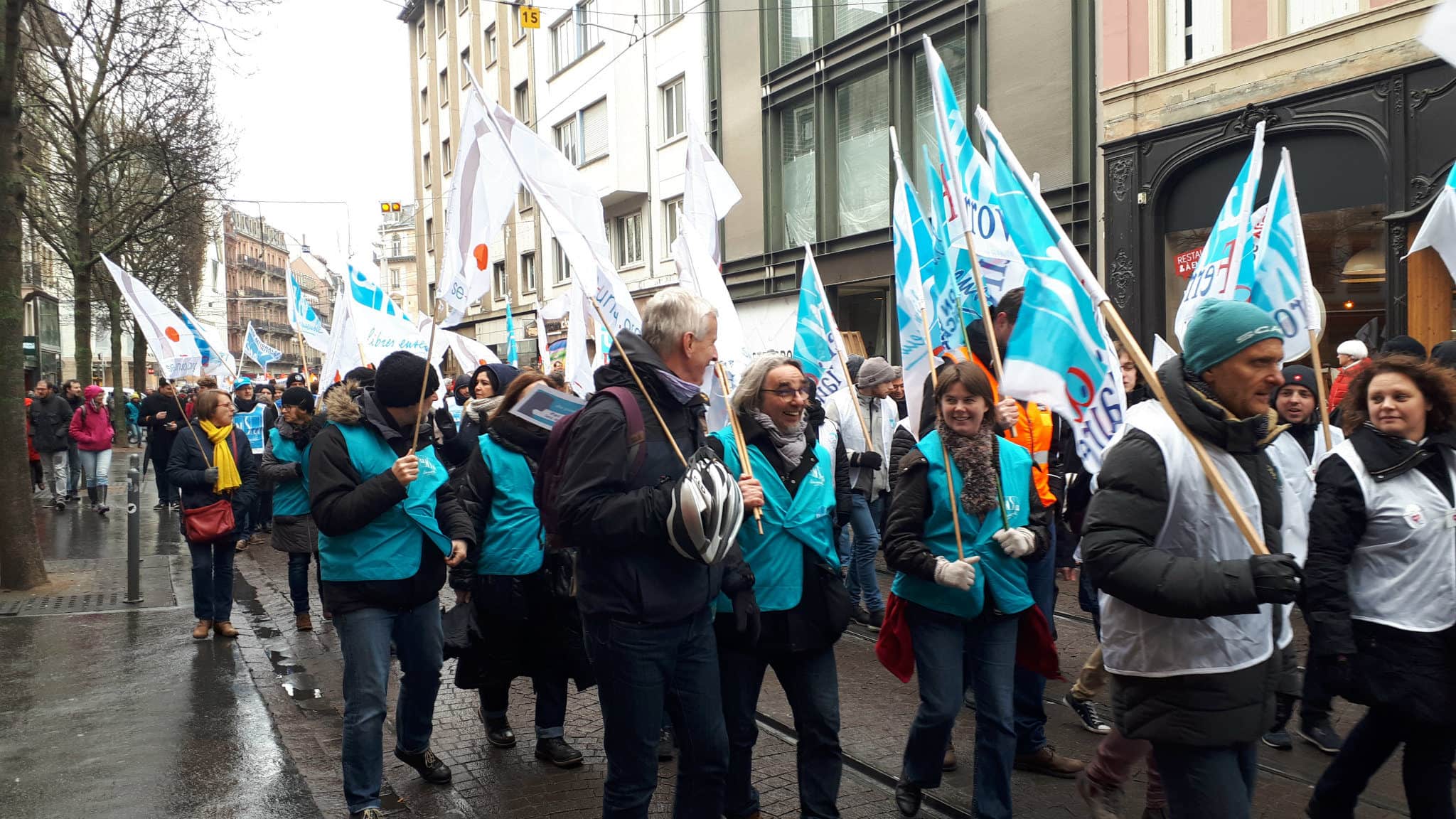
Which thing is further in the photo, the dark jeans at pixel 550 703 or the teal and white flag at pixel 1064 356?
the dark jeans at pixel 550 703

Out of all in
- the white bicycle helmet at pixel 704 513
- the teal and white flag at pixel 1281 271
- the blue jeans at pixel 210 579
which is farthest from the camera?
the blue jeans at pixel 210 579

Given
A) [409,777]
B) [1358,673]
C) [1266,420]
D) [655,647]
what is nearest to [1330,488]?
[1358,673]

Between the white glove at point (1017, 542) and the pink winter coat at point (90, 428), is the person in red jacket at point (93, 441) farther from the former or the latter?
the white glove at point (1017, 542)

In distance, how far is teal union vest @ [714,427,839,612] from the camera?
4.28m

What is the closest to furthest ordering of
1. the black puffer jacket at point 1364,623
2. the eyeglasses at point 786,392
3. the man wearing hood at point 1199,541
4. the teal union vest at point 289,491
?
1. the man wearing hood at point 1199,541
2. the black puffer jacket at point 1364,623
3. the eyeglasses at point 786,392
4. the teal union vest at point 289,491

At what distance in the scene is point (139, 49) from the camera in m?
16.8

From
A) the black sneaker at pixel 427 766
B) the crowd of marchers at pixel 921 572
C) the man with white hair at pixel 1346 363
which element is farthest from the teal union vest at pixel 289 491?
the man with white hair at pixel 1346 363

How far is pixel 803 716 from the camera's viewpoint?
4246mm

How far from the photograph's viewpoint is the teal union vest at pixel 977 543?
4.33 meters

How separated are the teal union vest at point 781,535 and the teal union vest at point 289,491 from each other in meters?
5.12

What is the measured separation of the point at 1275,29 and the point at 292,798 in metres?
13.4

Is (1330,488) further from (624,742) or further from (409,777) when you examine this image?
(409,777)

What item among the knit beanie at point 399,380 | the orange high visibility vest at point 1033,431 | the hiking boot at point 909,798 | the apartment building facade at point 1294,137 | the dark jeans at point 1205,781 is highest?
the apartment building facade at point 1294,137

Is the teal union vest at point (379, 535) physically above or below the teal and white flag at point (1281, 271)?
below
